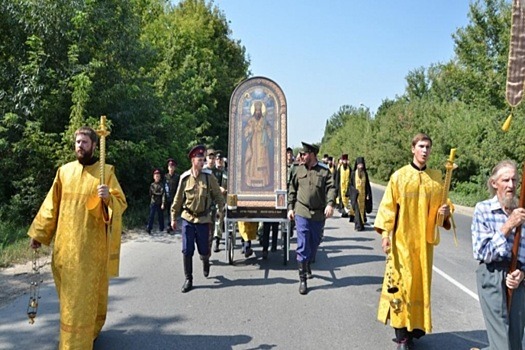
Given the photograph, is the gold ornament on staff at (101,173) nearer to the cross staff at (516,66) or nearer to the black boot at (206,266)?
the cross staff at (516,66)

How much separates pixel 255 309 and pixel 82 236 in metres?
2.62

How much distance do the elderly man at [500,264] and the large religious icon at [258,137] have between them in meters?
5.52

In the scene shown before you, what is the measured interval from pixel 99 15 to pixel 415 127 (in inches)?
1093

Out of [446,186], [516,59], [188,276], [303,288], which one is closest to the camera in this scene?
[516,59]

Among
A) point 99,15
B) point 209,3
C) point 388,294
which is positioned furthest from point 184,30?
point 388,294

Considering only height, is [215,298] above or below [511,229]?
below

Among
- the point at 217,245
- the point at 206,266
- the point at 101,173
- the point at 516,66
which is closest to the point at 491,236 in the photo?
the point at 516,66

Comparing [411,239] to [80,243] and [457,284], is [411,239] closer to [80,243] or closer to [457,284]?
[80,243]

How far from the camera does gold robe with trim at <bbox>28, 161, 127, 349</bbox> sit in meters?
4.23

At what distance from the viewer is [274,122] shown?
9047mm

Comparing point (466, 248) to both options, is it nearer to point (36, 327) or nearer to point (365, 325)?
point (365, 325)

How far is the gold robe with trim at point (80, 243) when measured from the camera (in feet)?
13.9

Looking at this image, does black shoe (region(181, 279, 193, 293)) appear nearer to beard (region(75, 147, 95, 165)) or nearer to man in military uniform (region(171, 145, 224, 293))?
man in military uniform (region(171, 145, 224, 293))

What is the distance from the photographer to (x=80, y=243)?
14.2ft
